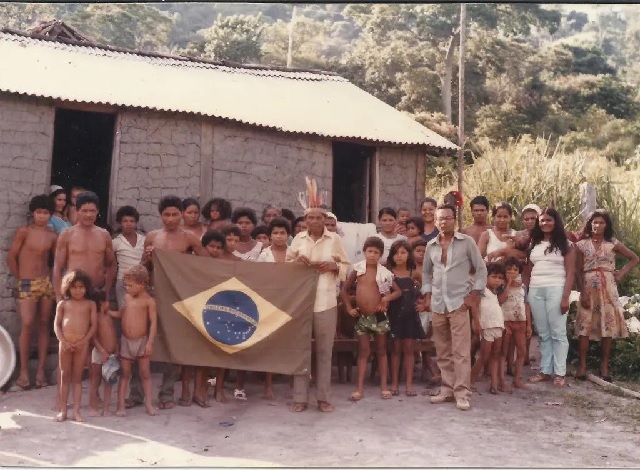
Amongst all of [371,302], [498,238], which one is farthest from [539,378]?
[371,302]

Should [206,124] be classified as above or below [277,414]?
above

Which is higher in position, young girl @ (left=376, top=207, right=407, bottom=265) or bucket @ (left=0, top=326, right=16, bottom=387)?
young girl @ (left=376, top=207, right=407, bottom=265)

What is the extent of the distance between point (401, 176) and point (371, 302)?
359cm

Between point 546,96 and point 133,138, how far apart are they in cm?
2060

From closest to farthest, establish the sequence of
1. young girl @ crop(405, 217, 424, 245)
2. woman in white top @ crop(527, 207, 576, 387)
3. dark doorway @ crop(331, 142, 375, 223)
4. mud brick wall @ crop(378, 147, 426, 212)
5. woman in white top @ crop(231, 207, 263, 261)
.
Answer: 1. woman in white top @ crop(231, 207, 263, 261)
2. woman in white top @ crop(527, 207, 576, 387)
3. young girl @ crop(405, 217, 424, 245)
4. mud brick wall @ crop(378, 147, 426, 212)
5. dark doorway @ crop(331, 142, 375, 223)

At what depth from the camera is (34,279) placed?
626 centimetres

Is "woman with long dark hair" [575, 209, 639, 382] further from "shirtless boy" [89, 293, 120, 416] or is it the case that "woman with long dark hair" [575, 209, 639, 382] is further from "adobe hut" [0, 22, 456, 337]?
"shirtless boy" [89, 293, 120, 416]

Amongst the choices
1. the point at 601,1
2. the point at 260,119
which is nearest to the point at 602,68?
the point at 260,119

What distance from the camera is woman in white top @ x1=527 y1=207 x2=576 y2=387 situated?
657cm

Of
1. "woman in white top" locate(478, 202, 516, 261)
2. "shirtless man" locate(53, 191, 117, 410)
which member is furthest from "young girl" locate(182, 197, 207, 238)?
"woman in white top" locate(478, 202, 516, 261)

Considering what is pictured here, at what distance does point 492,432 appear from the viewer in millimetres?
5207

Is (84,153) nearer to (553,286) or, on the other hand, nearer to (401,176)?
(401,176)

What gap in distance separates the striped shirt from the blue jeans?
6.64 feet

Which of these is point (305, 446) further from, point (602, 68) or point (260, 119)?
point (602, 68)
